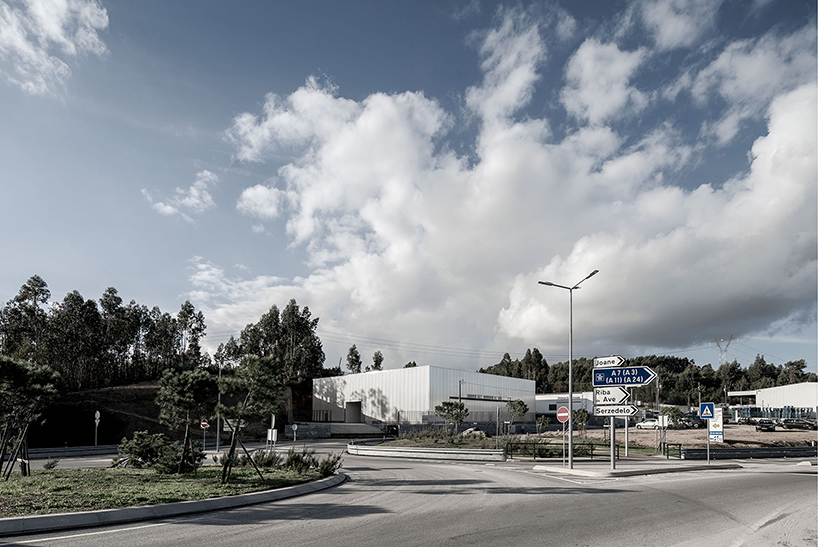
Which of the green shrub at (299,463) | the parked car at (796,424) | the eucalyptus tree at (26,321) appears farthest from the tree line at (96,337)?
the parked car at (796,424)

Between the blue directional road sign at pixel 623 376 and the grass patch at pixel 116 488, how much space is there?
1341cm

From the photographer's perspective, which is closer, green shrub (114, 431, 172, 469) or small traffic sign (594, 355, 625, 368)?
green shrub (114, 431, 172, 469)

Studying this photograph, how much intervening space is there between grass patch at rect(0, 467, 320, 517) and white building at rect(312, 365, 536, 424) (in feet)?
160

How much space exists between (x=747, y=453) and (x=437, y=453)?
2142 centimetres

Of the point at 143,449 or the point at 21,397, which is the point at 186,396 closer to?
the point at 143,449

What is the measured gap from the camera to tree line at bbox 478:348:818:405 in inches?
5625

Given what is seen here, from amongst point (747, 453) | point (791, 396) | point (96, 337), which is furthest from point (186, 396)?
point (791, 396)

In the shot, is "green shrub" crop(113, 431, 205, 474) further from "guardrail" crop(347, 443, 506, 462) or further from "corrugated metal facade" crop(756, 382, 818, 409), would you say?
"corrugated metal facade" crop(756, 382, 818, 409)

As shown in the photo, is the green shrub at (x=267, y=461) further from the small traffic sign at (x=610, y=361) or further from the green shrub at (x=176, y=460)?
the small traffic sign at (x=610, y=361)

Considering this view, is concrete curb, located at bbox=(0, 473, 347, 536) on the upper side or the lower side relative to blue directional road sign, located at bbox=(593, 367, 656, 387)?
lower

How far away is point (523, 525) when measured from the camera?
436 inches

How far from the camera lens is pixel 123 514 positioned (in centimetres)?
1127

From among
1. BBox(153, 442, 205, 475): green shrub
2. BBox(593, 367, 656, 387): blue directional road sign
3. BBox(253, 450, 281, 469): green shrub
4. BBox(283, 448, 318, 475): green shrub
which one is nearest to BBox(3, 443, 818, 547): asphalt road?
BBox(283, 448, 318, 475): green shrub

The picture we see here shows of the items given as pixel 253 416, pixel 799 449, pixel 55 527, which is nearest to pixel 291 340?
pixel 799 449
